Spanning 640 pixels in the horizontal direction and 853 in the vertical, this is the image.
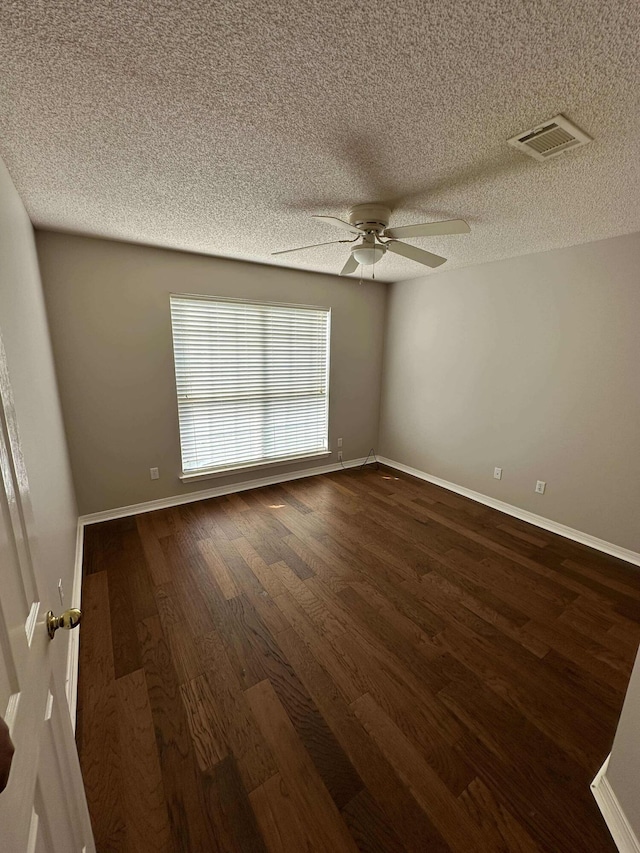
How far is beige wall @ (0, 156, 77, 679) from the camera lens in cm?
133

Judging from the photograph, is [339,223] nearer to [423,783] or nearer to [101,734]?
[423,783]

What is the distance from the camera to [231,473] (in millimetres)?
3662

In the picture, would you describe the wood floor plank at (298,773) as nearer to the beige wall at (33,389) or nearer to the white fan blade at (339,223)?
the beige wall at (33,389)

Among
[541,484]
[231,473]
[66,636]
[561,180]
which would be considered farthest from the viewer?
[231,473]

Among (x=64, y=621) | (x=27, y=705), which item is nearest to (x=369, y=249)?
(x=64, y=621)

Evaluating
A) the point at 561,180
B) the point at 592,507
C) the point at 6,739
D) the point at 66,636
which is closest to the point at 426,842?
the point at 6,739

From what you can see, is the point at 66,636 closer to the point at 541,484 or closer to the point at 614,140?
the point at 614,140

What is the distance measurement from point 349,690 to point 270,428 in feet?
9.03

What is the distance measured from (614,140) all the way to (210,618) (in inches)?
119

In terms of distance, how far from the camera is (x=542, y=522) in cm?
307

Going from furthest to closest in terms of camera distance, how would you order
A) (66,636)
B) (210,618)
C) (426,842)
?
(210,618), (66,636), (426,842)

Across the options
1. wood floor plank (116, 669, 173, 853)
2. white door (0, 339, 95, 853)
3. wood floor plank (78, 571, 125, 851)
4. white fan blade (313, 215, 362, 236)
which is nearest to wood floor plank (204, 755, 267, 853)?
wood floor plank (116, 669, 173, 853)

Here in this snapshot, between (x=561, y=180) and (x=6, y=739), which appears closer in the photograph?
(x=6, y=739)

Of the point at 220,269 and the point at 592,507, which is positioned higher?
the point at 220,269
